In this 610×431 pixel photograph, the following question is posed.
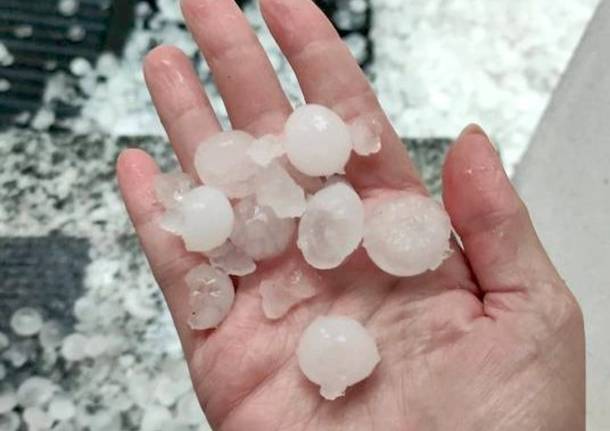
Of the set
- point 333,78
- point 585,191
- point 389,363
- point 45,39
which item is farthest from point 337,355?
point 45,39

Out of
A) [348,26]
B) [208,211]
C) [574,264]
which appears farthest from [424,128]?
[208,211]

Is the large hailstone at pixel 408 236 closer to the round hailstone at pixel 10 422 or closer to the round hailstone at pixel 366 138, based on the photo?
the round hailstone at pixel 366 138

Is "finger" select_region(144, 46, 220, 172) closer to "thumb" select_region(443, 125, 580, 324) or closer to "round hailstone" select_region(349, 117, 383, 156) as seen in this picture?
"round hailstone" select_region(349, 117, 383, 156)

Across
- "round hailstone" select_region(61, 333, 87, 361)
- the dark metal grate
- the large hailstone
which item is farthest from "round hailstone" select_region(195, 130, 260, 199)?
the dark metal grate

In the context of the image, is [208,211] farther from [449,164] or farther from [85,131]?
[85,131]

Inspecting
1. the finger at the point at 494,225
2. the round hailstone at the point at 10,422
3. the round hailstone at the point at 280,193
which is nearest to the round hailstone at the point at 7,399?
the round hailstone at the point at 10,422

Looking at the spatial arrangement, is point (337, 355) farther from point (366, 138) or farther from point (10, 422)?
point (10, 422)
